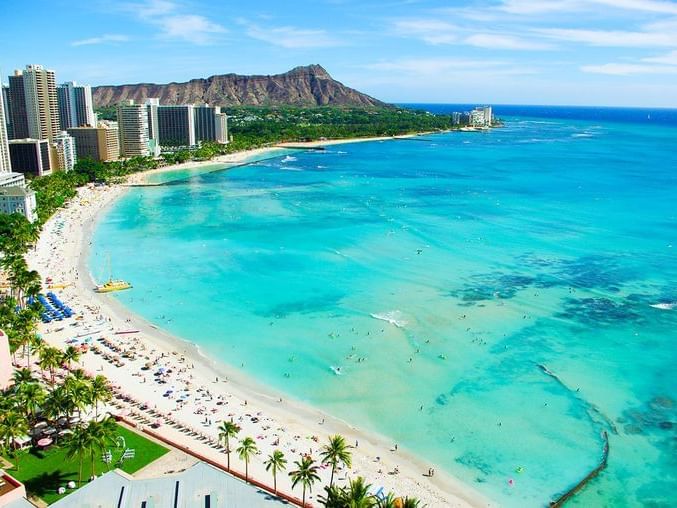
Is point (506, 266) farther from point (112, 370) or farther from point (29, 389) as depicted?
point (29, 389)

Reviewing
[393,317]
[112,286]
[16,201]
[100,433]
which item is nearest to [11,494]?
[100,433]

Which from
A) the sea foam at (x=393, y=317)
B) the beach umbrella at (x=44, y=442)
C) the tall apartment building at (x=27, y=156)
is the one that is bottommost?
the beach umbrella at (x=44, y=442)

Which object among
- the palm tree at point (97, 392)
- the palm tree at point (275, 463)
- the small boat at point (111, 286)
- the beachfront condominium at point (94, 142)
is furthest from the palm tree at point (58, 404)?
the beachfront condominium at point (94, 142)

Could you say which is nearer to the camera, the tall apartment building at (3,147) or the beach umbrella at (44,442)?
the beach umbrella at (44,442)

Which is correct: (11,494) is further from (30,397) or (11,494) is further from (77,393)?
(30,397)

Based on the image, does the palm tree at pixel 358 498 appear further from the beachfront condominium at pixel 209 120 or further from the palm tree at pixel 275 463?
the beachfront condominium at pixel 209 120

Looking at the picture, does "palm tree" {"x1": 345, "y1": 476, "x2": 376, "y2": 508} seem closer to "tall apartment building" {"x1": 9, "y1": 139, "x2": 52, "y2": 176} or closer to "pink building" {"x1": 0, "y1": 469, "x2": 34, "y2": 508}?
"pink building" {"x1": 0, "y1": 469, "x2": 34, "y2": 508}

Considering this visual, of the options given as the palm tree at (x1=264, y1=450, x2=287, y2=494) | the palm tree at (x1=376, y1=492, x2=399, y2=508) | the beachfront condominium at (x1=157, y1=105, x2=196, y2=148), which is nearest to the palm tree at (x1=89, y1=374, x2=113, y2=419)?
the palm tree at (x1=264, y1=450, x2=287, y2=494)
